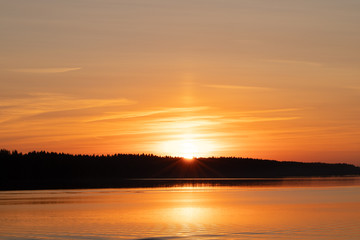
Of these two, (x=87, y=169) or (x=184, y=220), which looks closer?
(x=184, y=220)

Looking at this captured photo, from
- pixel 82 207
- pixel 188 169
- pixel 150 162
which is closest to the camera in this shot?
pixel 82 207

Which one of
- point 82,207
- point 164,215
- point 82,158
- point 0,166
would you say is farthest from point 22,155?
point 164,215

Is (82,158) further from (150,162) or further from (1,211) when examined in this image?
(1,211)

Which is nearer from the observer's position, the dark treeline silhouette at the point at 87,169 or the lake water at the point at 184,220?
the lake water at the point at 184,220

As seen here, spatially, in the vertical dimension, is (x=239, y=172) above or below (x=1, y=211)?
above

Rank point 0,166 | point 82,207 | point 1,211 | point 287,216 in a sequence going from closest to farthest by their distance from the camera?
point 287,216
point 1,211
point 82,207
point 0,166

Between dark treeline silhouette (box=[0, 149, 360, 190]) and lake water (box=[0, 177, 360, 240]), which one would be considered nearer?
lake water (box=[0, 177, 360, 240])

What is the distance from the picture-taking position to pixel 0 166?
129m

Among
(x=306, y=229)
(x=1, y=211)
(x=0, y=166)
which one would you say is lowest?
(x=306, y=229)

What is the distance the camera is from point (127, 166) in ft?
558

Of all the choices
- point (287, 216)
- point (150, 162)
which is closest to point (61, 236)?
point (287, 216)

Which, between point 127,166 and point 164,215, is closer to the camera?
point 164,215

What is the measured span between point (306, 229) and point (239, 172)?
537 feet

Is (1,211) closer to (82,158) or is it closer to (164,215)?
(164,215)
